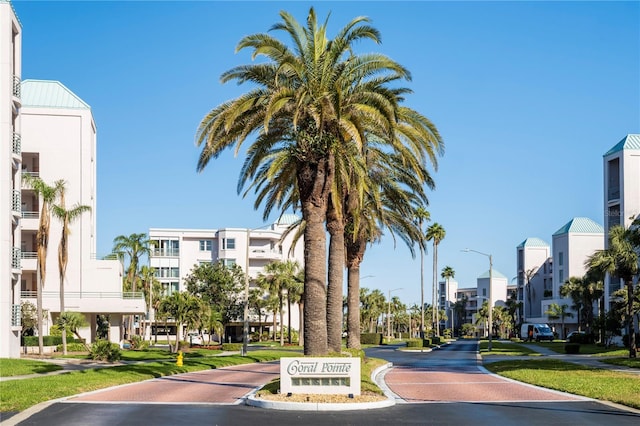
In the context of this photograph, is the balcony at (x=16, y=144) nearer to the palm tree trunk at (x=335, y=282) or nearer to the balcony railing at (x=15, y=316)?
the balcony railing at (x=15, y=316)

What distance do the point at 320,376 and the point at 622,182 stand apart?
5917cm

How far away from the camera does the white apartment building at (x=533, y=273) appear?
487 feet

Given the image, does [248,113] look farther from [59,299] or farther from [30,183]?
[59,299]

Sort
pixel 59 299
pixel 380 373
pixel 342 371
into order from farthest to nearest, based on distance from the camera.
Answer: pixel 59 299 < pixel 380 373 < pixel 342 371

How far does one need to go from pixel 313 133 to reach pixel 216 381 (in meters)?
10.3

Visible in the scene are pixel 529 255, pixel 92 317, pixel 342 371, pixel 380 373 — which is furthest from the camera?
pixel 529 255

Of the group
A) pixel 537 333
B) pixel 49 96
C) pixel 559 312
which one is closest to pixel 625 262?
pixel 49 96

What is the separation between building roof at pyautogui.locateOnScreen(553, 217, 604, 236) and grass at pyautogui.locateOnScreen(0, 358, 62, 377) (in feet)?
307

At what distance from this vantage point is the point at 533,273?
150500 millimetres

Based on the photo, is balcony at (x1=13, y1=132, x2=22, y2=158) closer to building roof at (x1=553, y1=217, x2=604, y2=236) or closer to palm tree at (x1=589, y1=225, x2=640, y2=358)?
palm tree at (x1=589, y1=225, x2=640, y2=358)

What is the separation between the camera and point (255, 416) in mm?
18812

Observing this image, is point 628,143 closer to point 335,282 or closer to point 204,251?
point 335,282

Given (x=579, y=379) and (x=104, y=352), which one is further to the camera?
(x=104, y=352)

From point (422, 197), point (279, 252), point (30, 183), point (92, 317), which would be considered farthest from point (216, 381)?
point (279, 252)
